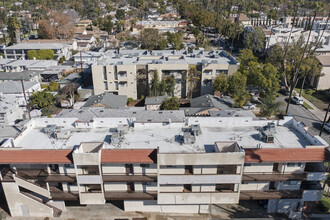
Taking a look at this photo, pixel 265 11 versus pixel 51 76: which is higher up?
pixel 265 11

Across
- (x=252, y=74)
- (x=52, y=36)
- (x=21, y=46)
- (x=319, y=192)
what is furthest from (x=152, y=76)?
(x=52, y=36)

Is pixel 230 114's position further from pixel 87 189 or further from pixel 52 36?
pixel 52 36

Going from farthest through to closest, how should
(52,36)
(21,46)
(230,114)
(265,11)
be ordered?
(265,11), (52,36), (21,46), (230,114)

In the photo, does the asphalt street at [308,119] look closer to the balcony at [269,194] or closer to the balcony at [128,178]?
the balcony at [269,194]

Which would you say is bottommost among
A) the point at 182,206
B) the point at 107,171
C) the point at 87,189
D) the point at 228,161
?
the point at 182,206

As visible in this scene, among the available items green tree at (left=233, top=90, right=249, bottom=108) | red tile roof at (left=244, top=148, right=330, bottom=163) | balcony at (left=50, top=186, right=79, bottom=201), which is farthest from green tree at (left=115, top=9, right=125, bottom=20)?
red tile roof at (left=244, top=148, right=330, bottom=163)

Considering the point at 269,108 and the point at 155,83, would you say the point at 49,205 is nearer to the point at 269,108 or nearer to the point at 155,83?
the point at 155,83

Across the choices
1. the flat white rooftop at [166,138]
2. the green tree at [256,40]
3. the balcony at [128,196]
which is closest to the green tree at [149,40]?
the green tree at [256,40]

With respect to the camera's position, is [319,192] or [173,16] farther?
[173,16]
